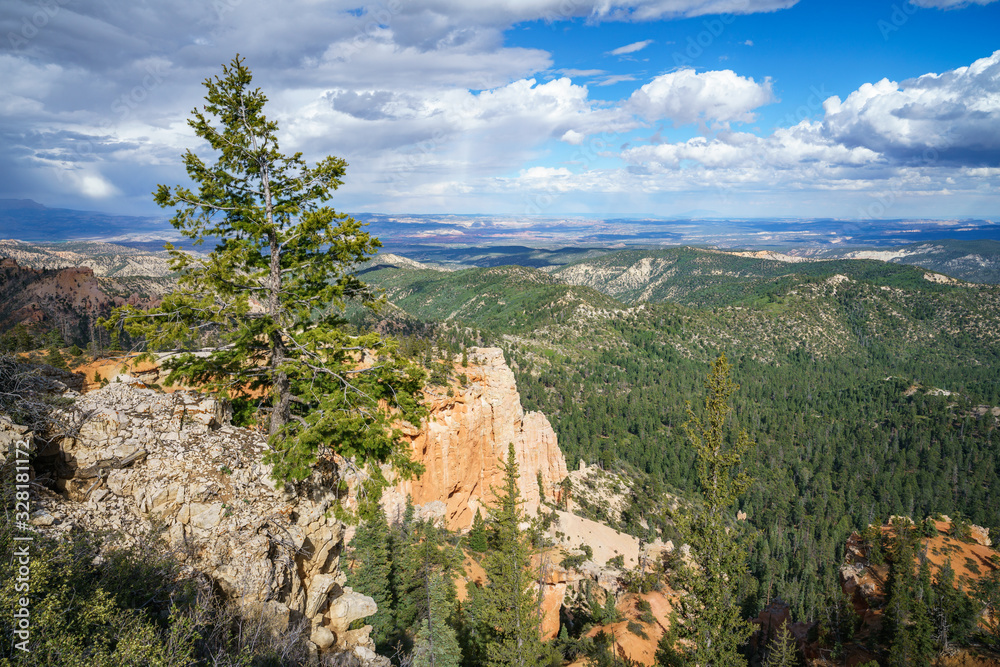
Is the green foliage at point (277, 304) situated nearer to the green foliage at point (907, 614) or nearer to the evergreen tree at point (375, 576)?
the evergreen tree at point (375, 576)

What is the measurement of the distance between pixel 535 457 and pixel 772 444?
11145 centimetres

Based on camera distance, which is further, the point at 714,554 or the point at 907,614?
the point at 907,614

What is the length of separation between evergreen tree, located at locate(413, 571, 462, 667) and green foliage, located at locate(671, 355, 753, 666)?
1171cm

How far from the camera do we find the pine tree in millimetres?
24797

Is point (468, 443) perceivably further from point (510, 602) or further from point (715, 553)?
point (715, 553)

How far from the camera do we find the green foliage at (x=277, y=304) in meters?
11.8

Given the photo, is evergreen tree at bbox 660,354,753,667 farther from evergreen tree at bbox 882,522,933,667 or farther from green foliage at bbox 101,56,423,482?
evergreen tree at bbox 882,522,933,667

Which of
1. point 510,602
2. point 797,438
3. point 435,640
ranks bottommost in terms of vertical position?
point 797,438

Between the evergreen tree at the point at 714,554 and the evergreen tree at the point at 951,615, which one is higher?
the evergreen tree at the point at 714,554

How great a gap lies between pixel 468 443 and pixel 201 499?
37433 mm

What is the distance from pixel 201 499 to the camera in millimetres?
11148

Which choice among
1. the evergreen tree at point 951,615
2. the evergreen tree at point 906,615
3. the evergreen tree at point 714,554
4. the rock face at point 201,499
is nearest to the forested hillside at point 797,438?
the evergreen tree at point 951,615

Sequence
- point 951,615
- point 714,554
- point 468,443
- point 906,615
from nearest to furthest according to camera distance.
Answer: point 714,554 → point 906,615 → point 951,615 → point 468,443

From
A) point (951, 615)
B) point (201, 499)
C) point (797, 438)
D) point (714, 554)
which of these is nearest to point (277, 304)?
point (201, 499)
